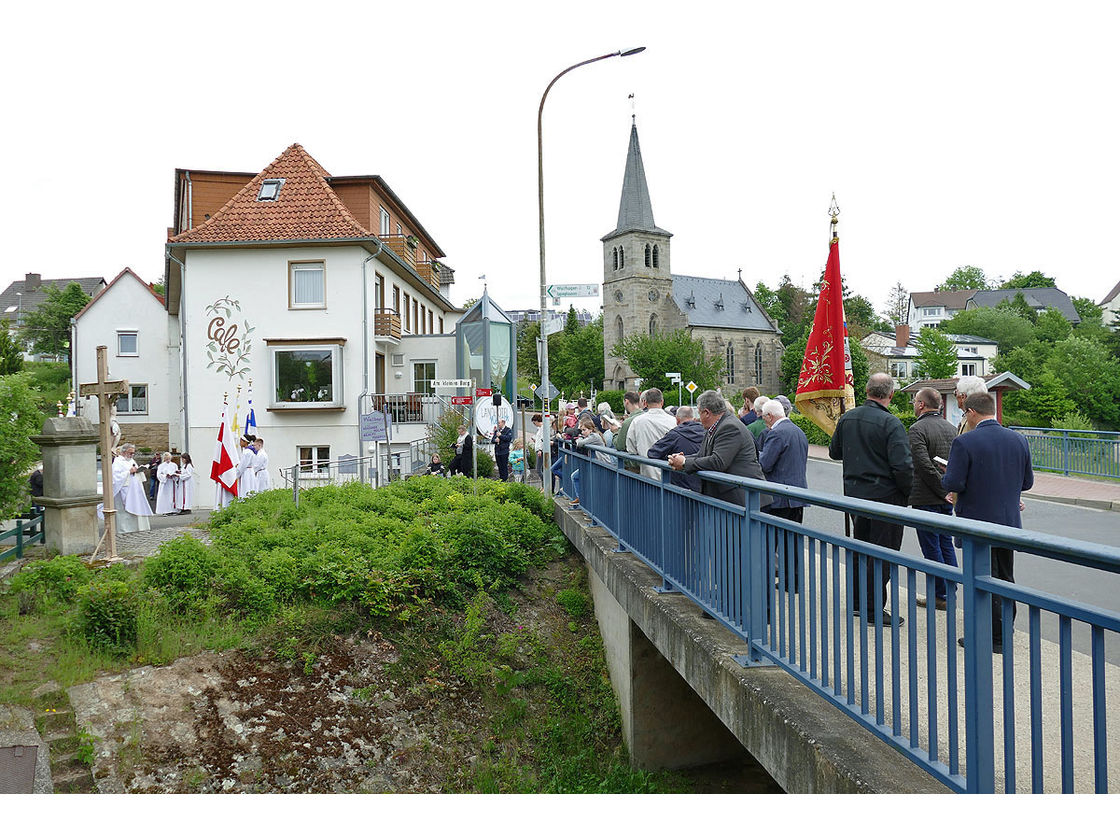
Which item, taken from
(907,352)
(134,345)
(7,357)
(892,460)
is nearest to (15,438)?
(892,460)

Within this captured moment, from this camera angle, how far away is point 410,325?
34.0m

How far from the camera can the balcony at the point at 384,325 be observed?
91.7ft

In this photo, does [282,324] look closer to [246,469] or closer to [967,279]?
[246,469]

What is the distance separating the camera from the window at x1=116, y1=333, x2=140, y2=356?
43.1 m

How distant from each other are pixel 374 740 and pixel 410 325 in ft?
88.1

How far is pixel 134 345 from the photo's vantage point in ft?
142

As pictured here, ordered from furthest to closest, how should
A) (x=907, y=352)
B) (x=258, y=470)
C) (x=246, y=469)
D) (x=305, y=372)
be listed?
(x=907, y=352), (x=305, y=372), (x=258, y=470), (x=246, y=469)

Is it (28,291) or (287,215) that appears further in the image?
(28,291)

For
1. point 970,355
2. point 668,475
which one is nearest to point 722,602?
point 668,475

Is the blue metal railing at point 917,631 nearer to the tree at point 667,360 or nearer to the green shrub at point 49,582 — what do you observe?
the green shrub at point 49,582

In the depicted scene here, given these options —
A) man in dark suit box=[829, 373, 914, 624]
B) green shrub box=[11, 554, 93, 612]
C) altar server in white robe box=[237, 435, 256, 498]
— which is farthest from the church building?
man in dark suit box=[829, 373, 914, 624]

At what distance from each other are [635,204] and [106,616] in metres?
86.1

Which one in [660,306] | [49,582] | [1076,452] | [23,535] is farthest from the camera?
[660,306]

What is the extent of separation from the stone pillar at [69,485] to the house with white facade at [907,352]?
221ft
